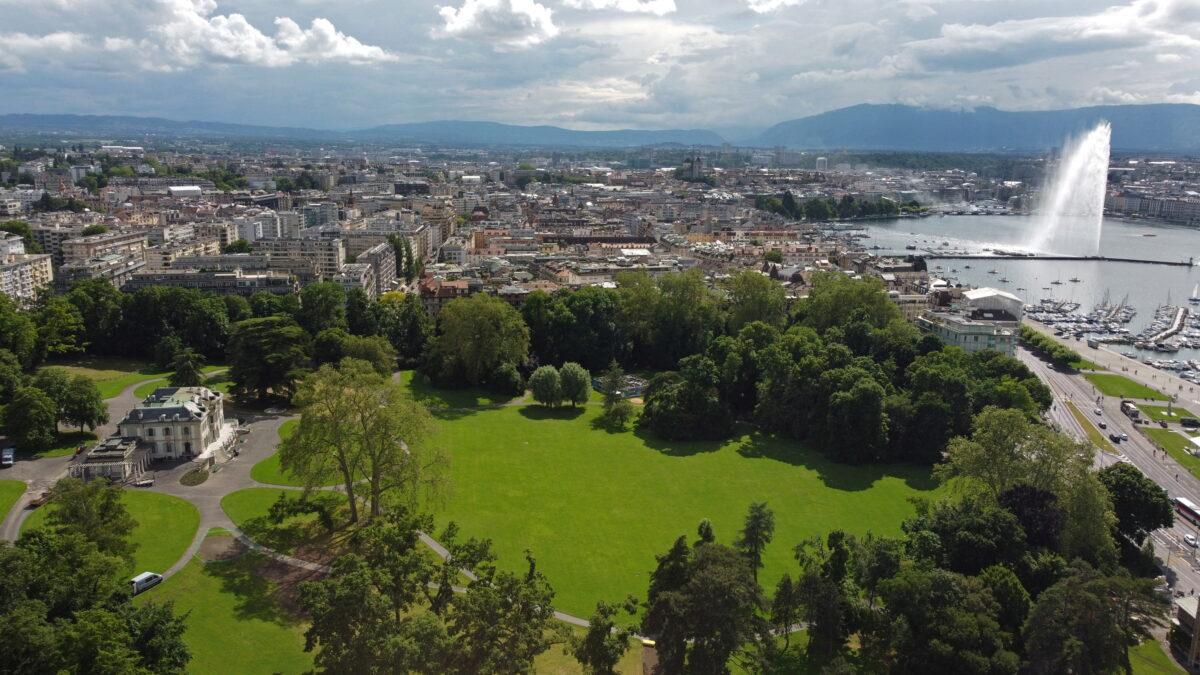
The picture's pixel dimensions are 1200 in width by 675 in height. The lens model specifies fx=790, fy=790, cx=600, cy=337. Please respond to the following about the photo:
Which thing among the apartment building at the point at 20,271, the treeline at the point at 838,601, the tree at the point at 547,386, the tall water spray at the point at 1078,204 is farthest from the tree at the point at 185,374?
the tall water spray at the point at 1078,204

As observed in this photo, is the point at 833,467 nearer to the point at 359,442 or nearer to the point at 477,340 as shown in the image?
the point at 477,340

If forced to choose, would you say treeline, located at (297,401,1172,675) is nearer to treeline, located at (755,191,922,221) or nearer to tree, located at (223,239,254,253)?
tree, located at (223,239,254,253)

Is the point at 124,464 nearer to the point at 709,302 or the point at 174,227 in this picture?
the point at 709,302

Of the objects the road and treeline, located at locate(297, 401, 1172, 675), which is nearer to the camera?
treeline, located at locate(297, 401, 1172, 675)

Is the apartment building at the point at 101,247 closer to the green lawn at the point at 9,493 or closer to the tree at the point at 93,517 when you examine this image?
the green lawn at the point at 9,493

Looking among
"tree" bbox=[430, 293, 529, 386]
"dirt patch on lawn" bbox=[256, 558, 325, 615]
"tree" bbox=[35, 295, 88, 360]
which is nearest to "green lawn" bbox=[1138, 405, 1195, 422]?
"tree" bbox=[430, 293, 529, 386]

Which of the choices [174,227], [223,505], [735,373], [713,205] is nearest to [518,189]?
[713,205]

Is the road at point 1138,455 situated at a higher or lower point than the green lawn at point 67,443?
lower
